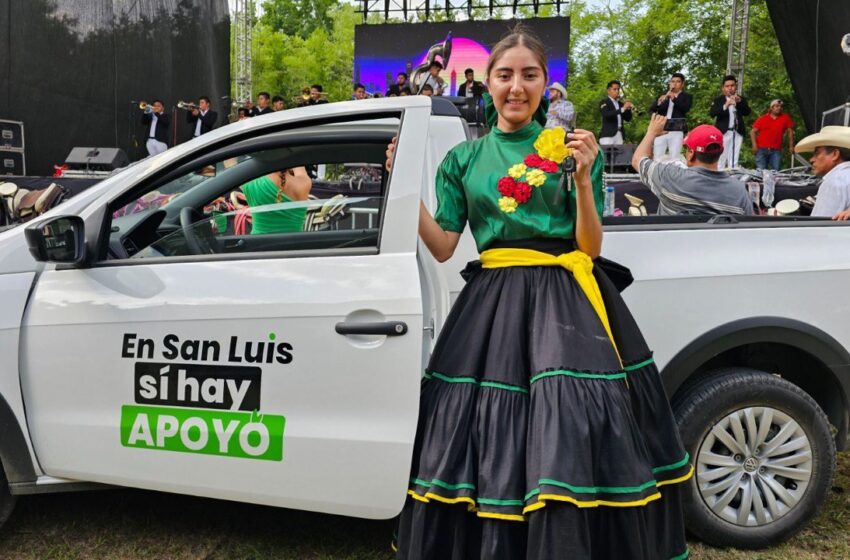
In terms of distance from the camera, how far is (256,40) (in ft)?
136

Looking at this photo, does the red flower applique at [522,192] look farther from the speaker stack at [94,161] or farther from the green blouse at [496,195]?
the speaker stack at [94,161]

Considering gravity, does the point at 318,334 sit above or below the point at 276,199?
below

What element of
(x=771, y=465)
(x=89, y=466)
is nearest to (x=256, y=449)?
(x=89, y=466)

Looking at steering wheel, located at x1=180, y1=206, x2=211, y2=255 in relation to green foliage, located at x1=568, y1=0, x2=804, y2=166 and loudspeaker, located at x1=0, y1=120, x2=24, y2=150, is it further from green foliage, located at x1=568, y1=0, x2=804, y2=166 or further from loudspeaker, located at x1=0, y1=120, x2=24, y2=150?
green foliage, located at x1=568, y1=0, x2=804, y2=166

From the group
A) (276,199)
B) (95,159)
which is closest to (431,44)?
(95,159)

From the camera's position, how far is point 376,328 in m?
2.29

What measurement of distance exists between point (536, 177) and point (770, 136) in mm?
12480

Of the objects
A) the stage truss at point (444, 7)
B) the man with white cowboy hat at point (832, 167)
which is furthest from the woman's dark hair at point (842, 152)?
the stage truss at point (444, 7)

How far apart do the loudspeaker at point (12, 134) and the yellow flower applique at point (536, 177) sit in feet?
45.9

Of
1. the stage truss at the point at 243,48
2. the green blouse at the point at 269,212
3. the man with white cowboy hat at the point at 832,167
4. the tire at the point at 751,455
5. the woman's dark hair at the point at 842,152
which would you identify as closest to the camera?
the tire at the point at 751,455

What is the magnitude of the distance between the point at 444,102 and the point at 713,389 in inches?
53.7

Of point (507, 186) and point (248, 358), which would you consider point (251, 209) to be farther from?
point (507, 186)

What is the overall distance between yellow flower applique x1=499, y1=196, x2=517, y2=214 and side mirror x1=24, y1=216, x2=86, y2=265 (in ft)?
4.57

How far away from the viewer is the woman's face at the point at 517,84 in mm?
2051
